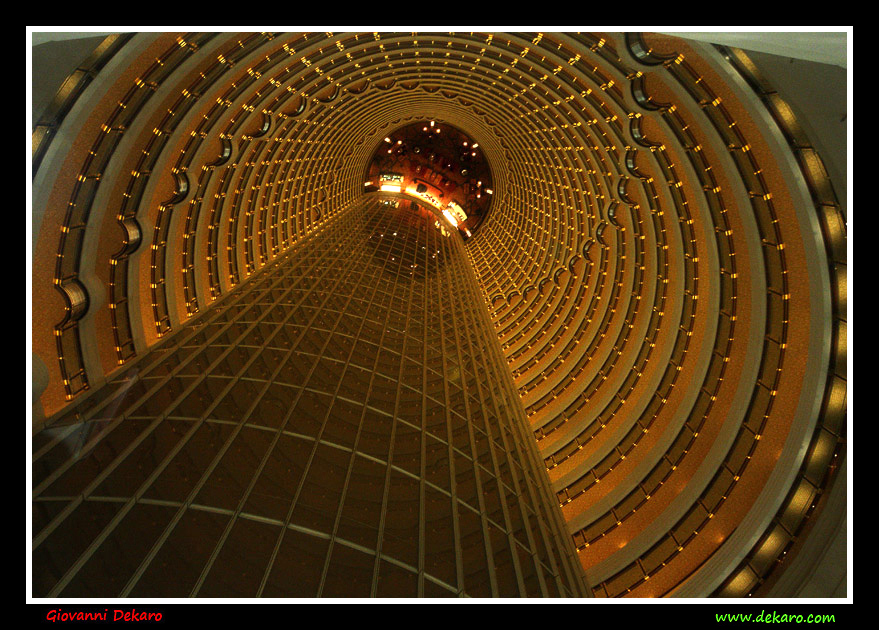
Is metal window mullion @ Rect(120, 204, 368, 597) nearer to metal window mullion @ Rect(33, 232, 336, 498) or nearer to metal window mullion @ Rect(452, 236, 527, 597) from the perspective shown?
metal window mullion @ Rect(33, 232, 336, 498)

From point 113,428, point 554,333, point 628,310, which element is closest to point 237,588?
point 113,428

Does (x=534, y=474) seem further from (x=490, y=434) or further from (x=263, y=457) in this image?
(x=263, y=457)

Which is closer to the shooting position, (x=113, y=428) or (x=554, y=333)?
(x=113, y=428)

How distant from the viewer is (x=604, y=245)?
1166 inches

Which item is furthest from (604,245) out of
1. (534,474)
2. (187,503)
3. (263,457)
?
(187,503)

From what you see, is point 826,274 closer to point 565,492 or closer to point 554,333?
point 565,492

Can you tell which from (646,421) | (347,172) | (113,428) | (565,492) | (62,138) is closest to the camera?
(113,428)

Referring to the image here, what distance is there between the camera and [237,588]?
725cm

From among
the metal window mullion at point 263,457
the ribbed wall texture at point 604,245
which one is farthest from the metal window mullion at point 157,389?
the metal window mullion at point 263,457

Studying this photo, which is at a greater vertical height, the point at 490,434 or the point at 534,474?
the point at 490,434

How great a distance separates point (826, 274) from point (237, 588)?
14.9m

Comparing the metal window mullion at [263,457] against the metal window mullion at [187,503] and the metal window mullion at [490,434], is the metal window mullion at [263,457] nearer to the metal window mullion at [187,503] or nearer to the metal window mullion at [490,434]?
the metal window mullion at [187,503]

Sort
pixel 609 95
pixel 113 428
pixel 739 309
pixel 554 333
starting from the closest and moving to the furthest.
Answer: pixel 113 428
pixel 739 309
pixel 609 95
pixel 554 333

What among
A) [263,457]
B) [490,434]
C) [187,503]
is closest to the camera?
[187,503]
